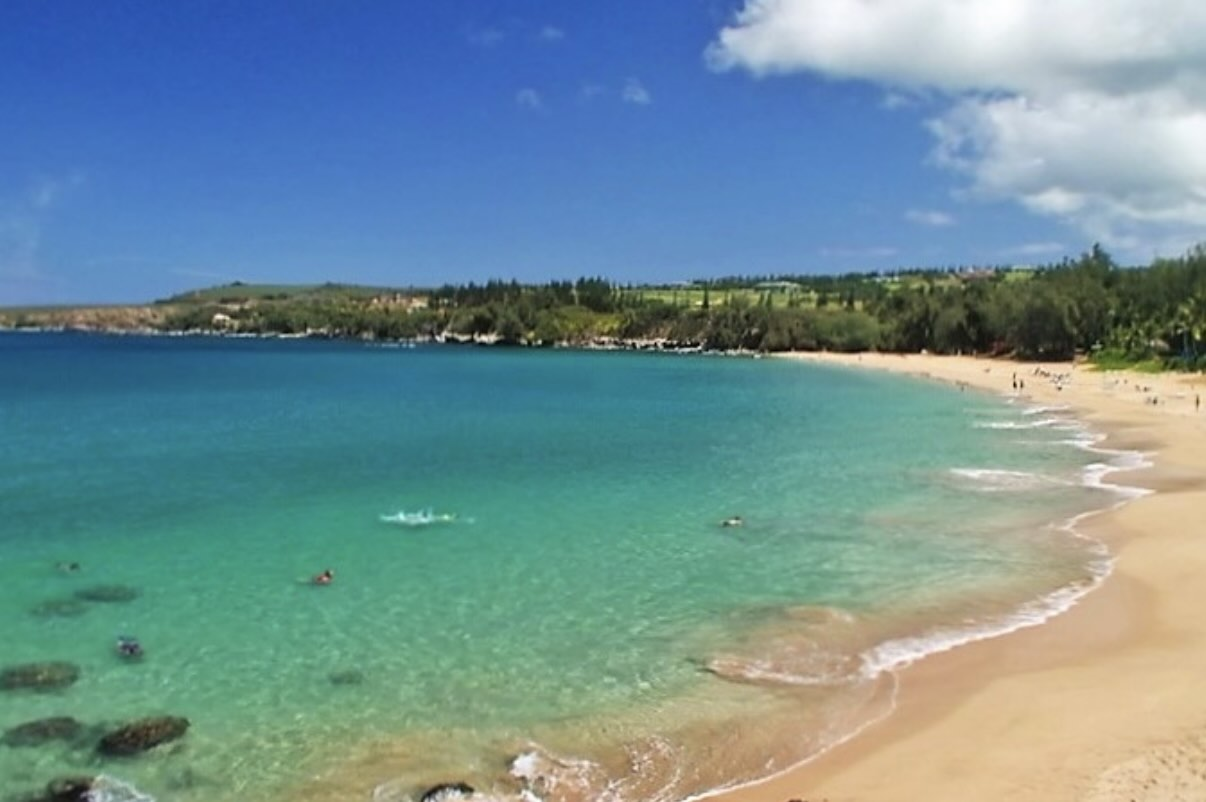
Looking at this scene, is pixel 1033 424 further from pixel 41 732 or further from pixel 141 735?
pixel 41 732

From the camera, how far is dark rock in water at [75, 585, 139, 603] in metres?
24.3

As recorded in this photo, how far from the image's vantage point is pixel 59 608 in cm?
2350

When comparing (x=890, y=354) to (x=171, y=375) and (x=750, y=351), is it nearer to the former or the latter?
(x=750, y=351)

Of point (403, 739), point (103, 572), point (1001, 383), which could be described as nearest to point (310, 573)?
point (103, 572)

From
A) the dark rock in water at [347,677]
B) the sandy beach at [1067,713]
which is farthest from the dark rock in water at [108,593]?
the sandy beach at [1067,713]

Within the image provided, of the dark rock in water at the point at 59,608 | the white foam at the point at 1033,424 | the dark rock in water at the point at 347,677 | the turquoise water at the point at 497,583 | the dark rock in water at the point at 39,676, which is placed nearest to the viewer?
the turquoise water at the point at 497,583

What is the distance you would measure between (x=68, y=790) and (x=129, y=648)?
6272mm

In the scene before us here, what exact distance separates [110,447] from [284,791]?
145 feet

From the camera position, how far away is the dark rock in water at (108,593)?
24297mm

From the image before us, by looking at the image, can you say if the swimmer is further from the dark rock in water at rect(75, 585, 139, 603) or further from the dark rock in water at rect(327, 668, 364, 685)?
the dark rock in water at rect(327, 668, 364, 685)

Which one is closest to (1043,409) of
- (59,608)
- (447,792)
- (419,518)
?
(419,518)

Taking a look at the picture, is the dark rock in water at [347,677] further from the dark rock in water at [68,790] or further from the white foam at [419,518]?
the white foam at [419,518]

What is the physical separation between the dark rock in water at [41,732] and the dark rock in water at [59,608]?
6489 mm

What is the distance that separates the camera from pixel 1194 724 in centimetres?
1565
